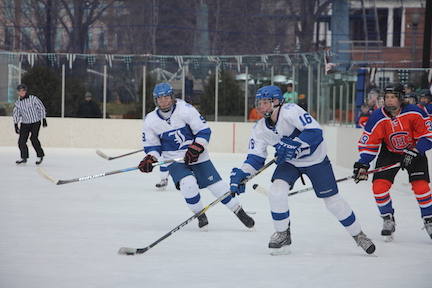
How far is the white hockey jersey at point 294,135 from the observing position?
4.08 m

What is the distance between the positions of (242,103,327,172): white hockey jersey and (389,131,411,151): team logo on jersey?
0.74m

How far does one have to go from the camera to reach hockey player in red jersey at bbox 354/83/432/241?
4.66m

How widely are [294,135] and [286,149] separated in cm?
22

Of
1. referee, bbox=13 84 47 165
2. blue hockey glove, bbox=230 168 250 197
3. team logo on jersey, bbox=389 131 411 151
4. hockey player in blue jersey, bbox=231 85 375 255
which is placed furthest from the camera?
referee, bbox=13 84 47 165

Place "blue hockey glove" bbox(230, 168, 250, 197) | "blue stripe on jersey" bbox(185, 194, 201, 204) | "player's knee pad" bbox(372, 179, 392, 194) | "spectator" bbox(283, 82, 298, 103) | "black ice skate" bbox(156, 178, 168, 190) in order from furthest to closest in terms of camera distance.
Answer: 1. "spectator" bbox(283, 82, 298, 103)
2. "black ice skate" bbox(156, 178, 168, 190)
3. "blue stripe on jersey" bbox(185, 194, 201, 204)
4. "player's knee pad" bbox(372, 179, 392, 194)
5. "blue hockey glove" bbox(230, 168, 250, 197)

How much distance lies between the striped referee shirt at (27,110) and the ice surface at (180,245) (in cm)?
287

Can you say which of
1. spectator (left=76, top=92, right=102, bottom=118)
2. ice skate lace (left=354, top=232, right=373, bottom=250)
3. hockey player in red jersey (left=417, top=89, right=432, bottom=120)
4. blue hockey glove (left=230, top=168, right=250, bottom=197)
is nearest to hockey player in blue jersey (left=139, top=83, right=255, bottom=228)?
blue hockey glove (left=230, top=168, right=250, bottom=197)

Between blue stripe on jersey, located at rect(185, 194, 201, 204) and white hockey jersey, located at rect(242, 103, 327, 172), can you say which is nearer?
white hockey jersey, located at rect(242, 103, 327, 172)

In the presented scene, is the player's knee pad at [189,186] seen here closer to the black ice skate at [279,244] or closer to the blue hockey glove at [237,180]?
the blue hockey glove at [237,180]

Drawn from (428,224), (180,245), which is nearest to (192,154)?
(180,245)

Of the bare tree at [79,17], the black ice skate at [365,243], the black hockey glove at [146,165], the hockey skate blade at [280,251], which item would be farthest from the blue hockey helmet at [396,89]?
the bare tree at [79,17]

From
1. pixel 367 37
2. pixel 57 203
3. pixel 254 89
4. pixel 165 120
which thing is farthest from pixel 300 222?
pixel 367 37

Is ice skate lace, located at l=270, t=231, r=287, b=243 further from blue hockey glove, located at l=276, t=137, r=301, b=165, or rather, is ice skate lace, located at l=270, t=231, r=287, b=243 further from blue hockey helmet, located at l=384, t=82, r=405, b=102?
blue hockey helmet, located at l=384, t=82, r=405, b=102

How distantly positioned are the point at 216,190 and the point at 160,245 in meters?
0.82
